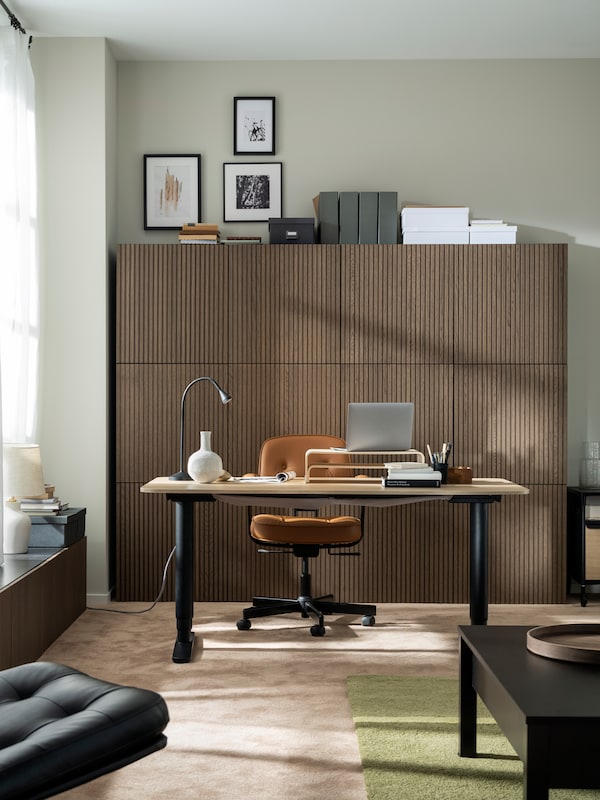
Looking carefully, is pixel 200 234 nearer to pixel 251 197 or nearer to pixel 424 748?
pixel 251 197

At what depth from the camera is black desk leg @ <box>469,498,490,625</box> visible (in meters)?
3.65

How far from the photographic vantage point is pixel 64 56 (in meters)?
4.75

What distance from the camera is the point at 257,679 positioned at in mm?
3414

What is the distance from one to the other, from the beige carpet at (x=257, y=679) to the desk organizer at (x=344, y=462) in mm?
779

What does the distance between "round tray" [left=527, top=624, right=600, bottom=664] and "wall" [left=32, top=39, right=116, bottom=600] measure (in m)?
3.00

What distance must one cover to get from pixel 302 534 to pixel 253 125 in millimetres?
2571

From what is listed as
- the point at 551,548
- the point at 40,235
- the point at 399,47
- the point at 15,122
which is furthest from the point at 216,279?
the point at 551,548

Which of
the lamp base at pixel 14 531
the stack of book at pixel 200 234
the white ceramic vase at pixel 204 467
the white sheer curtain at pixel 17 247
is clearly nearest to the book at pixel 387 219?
the stack of book at pixel 200 234

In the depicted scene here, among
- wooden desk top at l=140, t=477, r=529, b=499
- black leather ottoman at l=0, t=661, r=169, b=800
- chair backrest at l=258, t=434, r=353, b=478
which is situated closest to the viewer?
black leather ottoman at l=0, t=661, r=169, b=800

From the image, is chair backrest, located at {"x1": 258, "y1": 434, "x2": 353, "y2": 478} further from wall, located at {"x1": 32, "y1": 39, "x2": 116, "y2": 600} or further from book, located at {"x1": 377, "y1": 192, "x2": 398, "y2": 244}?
book, located at {"x1": 377, "y1": 192, "x2": 398, "y2": 244}

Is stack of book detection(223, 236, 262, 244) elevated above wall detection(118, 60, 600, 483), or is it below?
below

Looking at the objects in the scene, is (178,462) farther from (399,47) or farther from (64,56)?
(399,47)

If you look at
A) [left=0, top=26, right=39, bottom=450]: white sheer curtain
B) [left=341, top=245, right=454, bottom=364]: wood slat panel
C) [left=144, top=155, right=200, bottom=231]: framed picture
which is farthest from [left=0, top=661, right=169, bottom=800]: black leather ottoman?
[left=144, top=155, right=200, bottom=231]: framed picture

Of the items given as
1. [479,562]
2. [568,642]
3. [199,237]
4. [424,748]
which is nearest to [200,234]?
[199,237]
